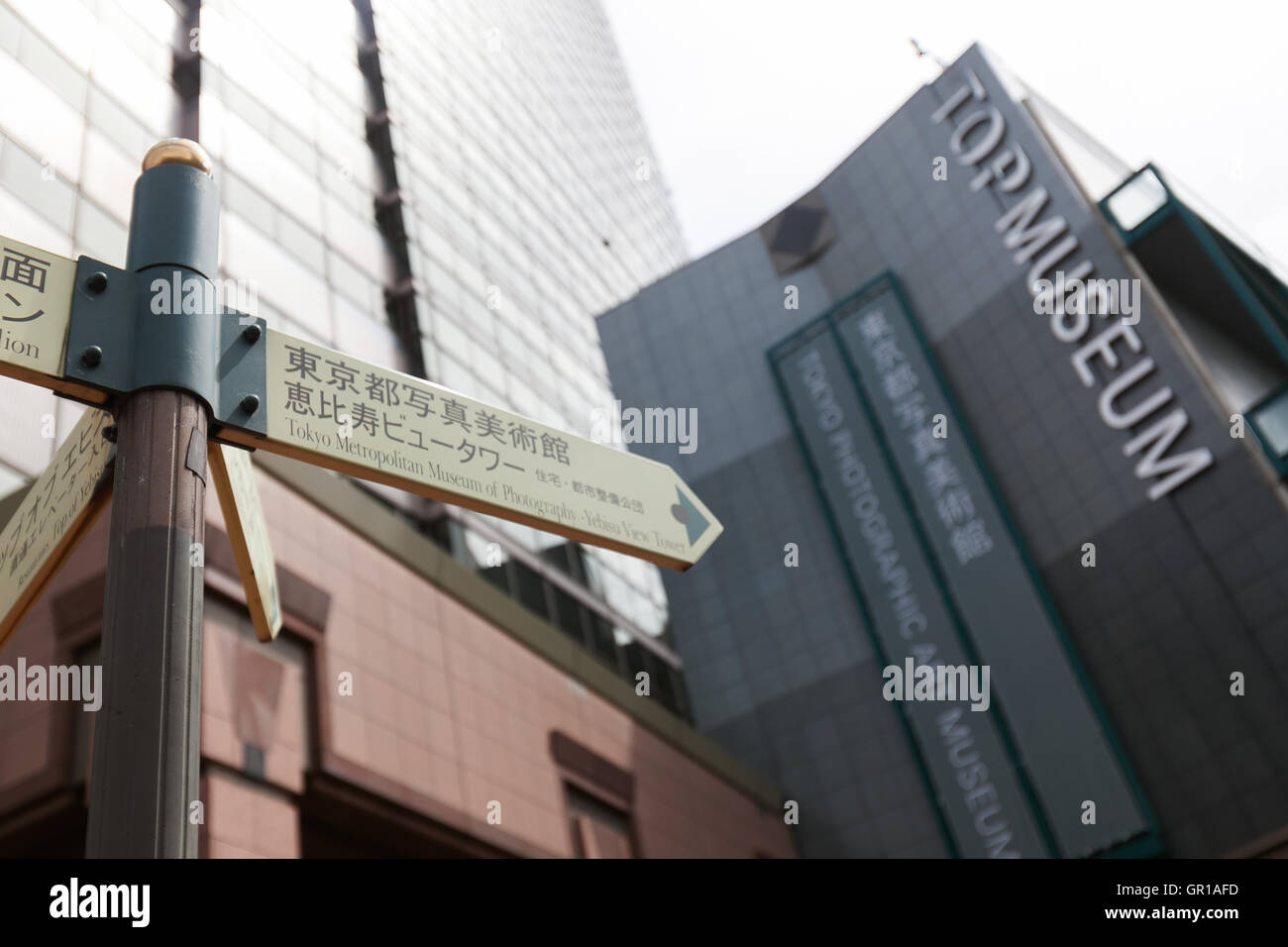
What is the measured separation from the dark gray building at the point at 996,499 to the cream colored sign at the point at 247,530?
800 inches

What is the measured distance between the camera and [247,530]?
4207 mm

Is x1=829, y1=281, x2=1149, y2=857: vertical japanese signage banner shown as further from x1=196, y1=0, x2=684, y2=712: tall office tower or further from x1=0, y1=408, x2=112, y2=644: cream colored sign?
x1=0, y1=408, x2=112, y2=644: cream colored sign

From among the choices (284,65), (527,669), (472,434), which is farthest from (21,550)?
(284,65)

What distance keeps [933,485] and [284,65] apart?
56.7 feet

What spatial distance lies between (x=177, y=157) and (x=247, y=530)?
1.47 meters

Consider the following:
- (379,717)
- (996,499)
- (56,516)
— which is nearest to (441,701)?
(379,717)

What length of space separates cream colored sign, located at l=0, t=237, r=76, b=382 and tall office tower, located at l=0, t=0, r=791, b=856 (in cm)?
742

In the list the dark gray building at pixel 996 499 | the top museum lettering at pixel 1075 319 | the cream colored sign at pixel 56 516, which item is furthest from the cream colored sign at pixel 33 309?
the top museum lettering at pixel 1075 319

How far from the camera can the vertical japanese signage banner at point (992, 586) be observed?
21.9m

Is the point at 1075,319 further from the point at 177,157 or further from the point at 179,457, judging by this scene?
the point at 179,457

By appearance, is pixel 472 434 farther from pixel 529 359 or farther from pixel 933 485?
pixel 529 359

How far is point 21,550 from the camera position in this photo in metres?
4.40
